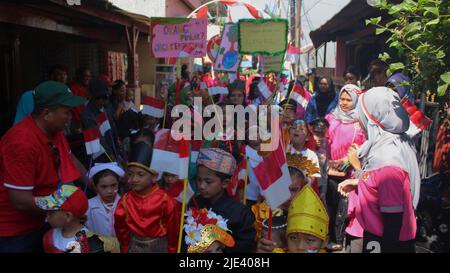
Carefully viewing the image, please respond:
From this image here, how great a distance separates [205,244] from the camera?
2684 millimetres

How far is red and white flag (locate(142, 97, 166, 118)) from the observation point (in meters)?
5.56

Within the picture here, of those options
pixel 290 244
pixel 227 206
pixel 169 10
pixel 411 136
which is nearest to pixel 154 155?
pixel 227 206

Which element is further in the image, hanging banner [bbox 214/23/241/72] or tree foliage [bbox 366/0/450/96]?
hanging banner [bbox 214/23/241/72]

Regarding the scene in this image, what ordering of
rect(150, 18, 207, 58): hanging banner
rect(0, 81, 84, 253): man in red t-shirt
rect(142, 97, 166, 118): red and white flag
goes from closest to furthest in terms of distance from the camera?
1. rect(0, 81, 84, 253): man in red t-shirt
2. rect(142, 97, 166, 118): red and white flag
3. rect(150, 18, 207, 58): hanging banner

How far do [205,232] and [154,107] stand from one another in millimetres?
3122

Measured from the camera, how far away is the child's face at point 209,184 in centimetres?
299

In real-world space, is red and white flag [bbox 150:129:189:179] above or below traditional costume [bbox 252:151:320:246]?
above

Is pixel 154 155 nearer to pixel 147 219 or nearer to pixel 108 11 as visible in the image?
pixel 147 219

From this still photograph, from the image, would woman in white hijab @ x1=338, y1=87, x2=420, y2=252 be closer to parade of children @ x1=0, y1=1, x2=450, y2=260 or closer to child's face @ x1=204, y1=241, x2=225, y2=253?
parade of children @ x1=0, y1=1, x2=450, y2=260

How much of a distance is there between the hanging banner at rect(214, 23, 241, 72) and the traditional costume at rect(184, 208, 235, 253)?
5.54 metres

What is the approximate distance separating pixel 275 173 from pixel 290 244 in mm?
510

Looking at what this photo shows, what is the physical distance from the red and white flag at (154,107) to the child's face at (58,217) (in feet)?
9.44

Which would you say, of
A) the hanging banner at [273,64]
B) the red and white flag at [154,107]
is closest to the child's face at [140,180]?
the red and white flag at [154,107]

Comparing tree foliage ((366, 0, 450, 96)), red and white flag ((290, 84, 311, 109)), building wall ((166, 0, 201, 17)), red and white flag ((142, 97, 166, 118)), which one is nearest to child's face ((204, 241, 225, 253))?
tree foliage ((366, 0, 450, 96))
